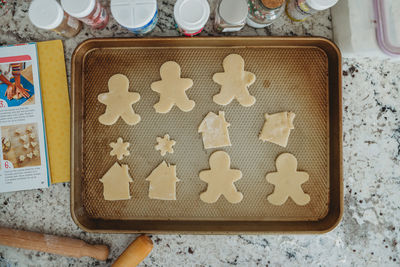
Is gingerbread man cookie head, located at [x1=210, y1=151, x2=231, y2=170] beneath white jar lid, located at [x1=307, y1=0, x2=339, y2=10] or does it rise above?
beneath

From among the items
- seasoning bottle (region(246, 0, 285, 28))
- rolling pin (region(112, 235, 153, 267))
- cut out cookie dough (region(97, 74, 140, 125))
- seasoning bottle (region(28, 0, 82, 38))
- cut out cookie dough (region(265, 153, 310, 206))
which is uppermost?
seasoning bottle (region(28, 0, 82, 38))

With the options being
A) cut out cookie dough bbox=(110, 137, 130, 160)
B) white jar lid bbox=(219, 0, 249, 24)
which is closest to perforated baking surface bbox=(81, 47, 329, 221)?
cut out cookie dough bbox=(110, 137, 130, 160)

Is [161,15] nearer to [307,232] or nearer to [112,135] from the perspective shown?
[112,135]

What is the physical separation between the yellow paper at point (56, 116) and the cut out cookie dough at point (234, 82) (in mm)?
408

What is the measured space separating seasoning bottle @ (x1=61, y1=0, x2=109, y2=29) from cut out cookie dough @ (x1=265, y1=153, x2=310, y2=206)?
1.86 feet

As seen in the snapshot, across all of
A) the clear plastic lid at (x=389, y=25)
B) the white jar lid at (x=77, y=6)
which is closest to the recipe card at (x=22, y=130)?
the white jar lid at (x=77, y=6)

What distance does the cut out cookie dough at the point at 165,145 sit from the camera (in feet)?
2.20

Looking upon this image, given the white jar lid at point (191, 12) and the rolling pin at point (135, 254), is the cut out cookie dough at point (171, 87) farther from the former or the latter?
the rolling pin at point (135, 254)

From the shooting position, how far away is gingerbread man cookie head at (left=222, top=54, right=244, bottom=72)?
0.67m

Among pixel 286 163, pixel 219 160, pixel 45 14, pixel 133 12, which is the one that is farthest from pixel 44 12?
pixel 286 163

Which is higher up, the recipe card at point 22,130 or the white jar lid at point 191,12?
the white jar lid at point 191,12

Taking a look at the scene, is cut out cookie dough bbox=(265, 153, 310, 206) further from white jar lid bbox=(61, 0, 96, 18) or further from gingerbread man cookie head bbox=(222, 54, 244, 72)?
white jar lid bbox=(61, 0, 96, 18)

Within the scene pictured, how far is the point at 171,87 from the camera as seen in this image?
0.67 meters

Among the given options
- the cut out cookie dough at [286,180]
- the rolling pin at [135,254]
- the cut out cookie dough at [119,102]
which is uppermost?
the cut out cookie dough at [119,102]
